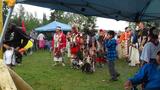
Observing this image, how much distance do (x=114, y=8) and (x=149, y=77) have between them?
Result: 1.92m

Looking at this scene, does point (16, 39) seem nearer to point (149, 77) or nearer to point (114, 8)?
point (114, 8)

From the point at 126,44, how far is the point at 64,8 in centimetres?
1216

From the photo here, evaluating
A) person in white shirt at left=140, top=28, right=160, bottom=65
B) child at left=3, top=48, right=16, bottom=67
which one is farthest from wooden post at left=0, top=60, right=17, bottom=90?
person in white shirt at left=140, top=28, right=160, bottom=65

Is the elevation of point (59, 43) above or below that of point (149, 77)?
above

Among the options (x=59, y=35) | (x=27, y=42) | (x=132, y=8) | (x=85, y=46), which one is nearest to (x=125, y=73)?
(x=85, y=46)

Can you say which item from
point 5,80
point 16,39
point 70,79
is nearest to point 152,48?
point 16,39

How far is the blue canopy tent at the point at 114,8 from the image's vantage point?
7477 millimetres

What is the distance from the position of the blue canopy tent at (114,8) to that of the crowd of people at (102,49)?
1.29 ft

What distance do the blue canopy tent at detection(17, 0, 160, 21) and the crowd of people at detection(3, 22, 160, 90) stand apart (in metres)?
0.39

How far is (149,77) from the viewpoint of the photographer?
6734 millimetres

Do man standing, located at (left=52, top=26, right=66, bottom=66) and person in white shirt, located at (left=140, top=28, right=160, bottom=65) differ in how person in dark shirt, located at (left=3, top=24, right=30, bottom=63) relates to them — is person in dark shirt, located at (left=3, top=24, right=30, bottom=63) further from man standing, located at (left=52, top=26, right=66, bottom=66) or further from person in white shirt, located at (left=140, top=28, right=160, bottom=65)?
man standing, located at (left=52, top=26, right=66, bottom=66)

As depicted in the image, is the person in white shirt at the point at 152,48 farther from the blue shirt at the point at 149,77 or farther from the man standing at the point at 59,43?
the man standing at the point at 59,43

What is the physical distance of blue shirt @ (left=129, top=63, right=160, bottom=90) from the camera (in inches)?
261

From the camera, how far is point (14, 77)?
8.42 feet
